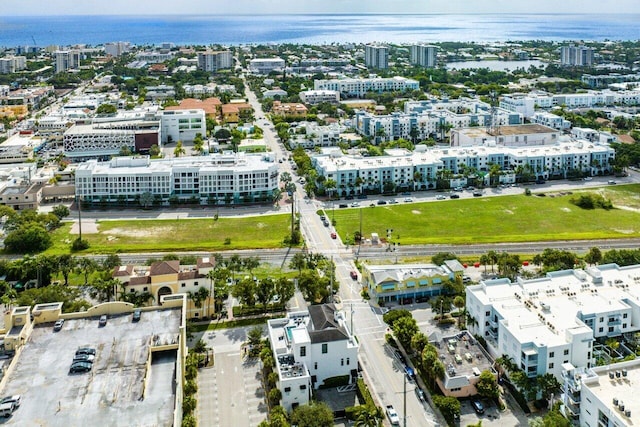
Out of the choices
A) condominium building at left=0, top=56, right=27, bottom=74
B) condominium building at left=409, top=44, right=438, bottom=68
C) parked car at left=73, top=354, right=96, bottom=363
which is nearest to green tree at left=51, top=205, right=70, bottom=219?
parked car at left=73, top=354, right=96, bottom=363

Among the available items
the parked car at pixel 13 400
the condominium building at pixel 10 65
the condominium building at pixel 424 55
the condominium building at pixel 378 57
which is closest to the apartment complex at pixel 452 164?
the parked car at pixel 13 400

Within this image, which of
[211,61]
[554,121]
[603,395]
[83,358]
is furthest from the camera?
[211,61]

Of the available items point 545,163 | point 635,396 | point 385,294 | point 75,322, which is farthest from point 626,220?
point 75,322

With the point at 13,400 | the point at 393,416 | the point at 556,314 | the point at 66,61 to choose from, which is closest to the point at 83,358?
the point at 13,400

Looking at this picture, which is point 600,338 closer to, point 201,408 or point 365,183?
point 201,408

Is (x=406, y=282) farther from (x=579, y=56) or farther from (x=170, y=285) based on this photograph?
(x=579, y=56)

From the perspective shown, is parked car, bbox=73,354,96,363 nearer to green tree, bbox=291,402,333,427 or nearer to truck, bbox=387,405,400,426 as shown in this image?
green tree, bbox=291,402,333,427
